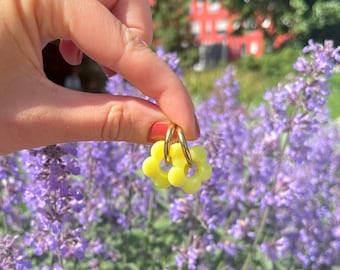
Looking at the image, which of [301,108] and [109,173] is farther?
[109,173]

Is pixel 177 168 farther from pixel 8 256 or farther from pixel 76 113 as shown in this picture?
pixel 8 256

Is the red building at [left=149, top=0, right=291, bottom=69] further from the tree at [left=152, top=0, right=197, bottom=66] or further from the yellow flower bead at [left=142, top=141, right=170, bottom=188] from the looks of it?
the yellow flower bead at [left=142, top=141, right=170, bottom=188]

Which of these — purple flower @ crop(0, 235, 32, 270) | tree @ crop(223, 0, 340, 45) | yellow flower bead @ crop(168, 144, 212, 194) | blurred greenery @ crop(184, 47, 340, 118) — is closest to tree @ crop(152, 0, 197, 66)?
tree @ crop(223, 0, 340, 45)

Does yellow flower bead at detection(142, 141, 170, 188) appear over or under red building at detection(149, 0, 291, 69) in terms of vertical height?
over

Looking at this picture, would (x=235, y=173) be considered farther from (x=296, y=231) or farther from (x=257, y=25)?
(x=257, y=25)

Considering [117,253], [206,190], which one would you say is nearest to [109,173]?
[117,253]

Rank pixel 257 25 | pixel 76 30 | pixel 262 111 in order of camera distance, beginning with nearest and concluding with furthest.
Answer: pixel 76 30 → pixel 262 111 → pixel 257 25
